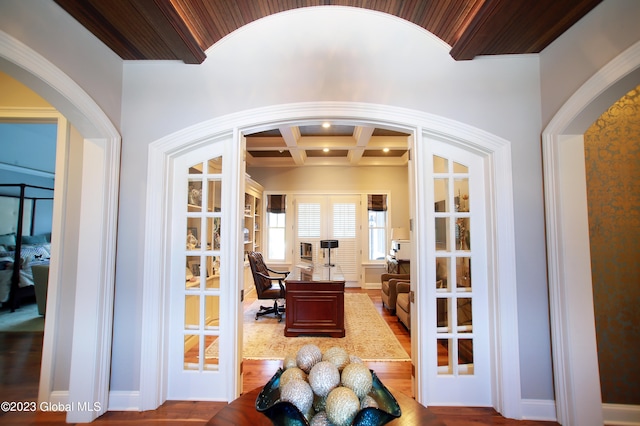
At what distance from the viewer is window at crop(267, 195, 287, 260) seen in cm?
655

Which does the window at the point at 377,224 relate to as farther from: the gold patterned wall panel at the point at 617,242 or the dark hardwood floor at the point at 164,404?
the gold patterned wall panel at the point at 617,242

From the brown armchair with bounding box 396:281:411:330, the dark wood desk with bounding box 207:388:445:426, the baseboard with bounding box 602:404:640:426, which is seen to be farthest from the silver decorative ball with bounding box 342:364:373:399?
the brown armchair with bounding box 396:281:411:330

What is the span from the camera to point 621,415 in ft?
6.31

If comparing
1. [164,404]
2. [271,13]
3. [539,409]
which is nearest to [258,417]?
[164,404]

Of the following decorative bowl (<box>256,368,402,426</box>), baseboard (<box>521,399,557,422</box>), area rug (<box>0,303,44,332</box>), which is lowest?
area rug (<box>0,303,44,332</box>)

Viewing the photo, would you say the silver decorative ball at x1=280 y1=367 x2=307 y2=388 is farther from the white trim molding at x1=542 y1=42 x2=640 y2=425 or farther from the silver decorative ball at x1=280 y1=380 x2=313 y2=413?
the white trim molding at x1=542 y1=42 x2=640 y2=425

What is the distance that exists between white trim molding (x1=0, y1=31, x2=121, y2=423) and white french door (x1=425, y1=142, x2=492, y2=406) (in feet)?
8.09

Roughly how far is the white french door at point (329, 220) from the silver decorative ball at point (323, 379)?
564 centimetres

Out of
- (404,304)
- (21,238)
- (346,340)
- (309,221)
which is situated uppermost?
(309,221)

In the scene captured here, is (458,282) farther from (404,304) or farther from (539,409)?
(404,304)

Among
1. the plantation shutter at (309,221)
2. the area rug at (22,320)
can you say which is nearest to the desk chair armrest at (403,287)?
the plantation shutter at (309,221)

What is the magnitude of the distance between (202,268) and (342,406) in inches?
68.9

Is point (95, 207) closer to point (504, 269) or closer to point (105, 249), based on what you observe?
point (105, 249)

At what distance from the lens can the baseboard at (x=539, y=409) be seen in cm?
189
